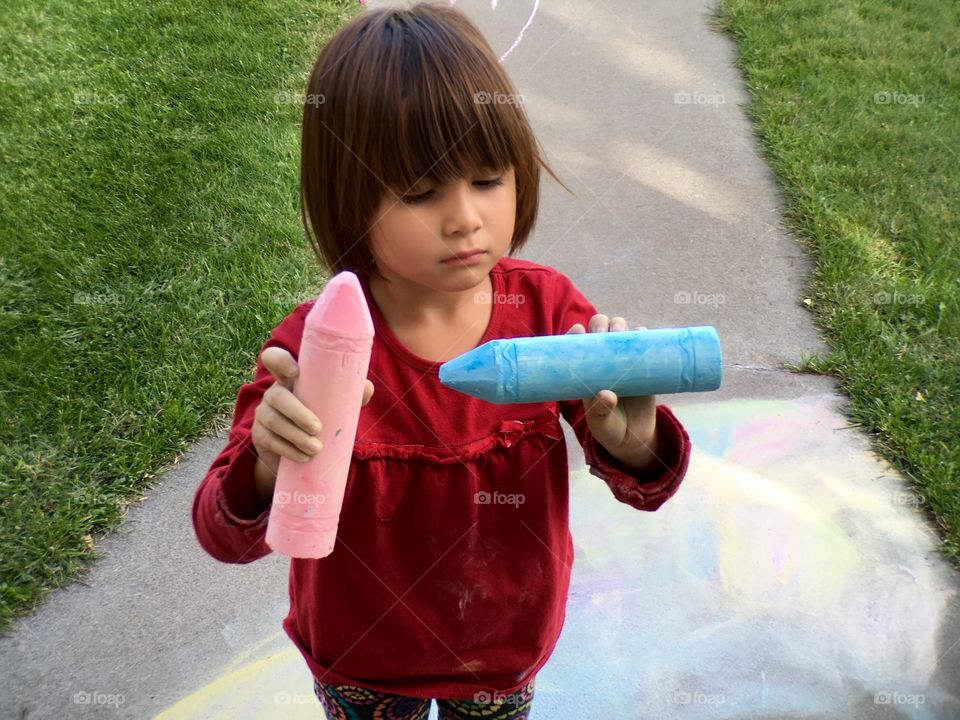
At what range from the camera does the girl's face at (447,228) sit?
1.51 metres

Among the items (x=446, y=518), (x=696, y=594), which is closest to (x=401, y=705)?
(x=446, y=518)

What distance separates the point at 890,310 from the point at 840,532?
1274 millimetres

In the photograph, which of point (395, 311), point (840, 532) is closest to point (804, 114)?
point (840, 532)

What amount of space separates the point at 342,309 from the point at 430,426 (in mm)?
491

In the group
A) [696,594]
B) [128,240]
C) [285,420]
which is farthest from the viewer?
[128,240]

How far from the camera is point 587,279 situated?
4336mm

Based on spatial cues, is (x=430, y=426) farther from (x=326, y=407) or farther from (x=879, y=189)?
(x=879, y=189)

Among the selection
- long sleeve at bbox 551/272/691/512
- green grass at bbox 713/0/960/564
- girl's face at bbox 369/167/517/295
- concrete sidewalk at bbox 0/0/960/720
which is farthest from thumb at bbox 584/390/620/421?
green grass at bbox 713/0/960/564

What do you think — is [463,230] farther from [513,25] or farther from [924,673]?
[513,25]

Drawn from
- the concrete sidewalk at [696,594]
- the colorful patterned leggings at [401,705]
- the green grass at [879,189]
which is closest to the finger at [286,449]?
the colorful patterned leggings at [401,705]

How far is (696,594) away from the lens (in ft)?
9.96

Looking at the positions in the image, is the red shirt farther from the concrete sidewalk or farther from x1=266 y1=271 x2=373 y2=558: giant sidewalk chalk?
the concrete sidewalk

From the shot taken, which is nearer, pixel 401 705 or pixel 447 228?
pixel 447 228

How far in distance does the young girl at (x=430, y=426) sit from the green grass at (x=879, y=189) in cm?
205
